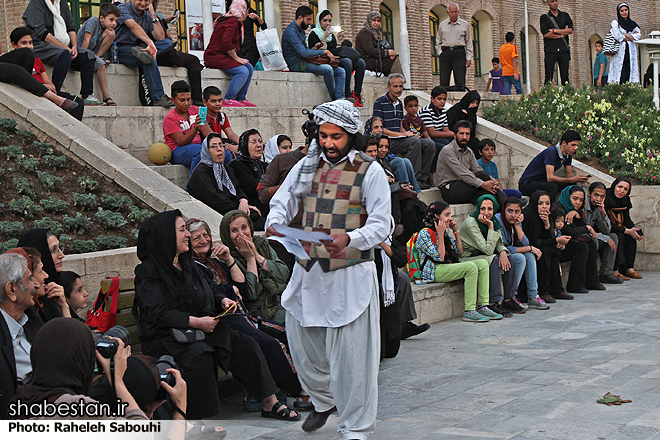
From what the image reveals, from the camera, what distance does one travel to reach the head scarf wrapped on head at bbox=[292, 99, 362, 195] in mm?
4715

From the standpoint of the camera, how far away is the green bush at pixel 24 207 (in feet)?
23.4

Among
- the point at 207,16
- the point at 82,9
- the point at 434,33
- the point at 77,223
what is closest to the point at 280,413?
the point at 77,223

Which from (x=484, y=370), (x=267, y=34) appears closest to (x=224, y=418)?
(x=484, y=370)

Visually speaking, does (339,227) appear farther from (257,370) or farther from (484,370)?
(484,370)

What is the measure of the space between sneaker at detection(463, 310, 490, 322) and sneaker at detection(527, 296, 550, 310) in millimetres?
953

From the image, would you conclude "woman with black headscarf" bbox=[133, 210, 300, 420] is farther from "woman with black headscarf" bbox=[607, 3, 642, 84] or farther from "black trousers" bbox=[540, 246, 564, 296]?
"woman with black headscarf" bbox=[607, 3, 642, 84]

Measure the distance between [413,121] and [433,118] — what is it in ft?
1.48

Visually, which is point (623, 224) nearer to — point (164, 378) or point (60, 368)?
point (164, 378)

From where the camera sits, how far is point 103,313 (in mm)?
5445

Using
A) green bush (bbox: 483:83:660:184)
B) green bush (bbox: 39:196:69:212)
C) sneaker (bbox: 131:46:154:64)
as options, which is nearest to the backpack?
green bush (bbox: 39:196:69:212)

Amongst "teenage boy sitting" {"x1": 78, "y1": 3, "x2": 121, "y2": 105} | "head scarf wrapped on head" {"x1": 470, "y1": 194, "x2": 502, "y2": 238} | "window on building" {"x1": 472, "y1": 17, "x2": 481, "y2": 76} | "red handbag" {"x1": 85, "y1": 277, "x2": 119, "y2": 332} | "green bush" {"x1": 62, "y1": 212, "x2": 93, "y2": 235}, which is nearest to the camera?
"red handbag" {"x1": 85, "y1": 277, "x2": 119, "y2": 332}

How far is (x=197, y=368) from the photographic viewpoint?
5.17 metres

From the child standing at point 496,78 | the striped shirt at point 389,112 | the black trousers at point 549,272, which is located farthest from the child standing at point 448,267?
the child standing at point 496,78

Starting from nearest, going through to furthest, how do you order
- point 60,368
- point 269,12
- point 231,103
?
1. point 60,368
2. point 231,103
3. point 269,12
